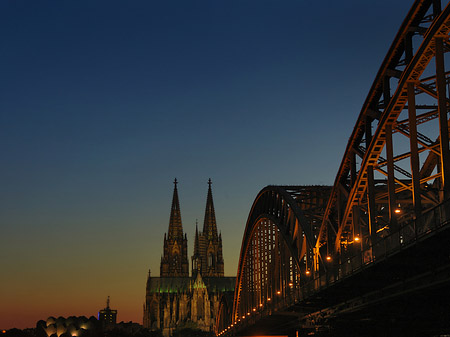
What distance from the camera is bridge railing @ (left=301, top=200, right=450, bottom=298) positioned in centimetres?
2738

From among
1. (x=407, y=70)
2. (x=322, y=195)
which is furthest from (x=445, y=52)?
(x=322, y=195)

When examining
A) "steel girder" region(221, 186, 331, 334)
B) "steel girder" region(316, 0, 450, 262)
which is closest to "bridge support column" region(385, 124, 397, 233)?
"steel girder" region(316, 0, 450, 262)

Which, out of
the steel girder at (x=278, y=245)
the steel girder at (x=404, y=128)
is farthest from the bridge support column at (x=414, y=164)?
the steel girder at (x=278, y=245)

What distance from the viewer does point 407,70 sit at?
36.2 m

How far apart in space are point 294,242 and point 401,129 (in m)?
38.1

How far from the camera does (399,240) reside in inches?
1264

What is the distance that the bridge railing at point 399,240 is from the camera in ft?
89.8

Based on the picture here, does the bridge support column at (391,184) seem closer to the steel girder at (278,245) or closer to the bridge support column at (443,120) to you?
the bridge support column at (443,120)

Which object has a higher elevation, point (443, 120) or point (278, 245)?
point (278, 245)

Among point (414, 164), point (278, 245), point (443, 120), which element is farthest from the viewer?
point (278, 245)

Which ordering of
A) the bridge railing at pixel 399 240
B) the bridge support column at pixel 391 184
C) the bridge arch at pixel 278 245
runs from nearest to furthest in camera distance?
the bridge railing at pixel 399 240 → the bridge support column at pixel 391 184 → the bridge arch at pixel 278 245

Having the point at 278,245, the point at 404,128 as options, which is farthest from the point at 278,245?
the point at 404,128

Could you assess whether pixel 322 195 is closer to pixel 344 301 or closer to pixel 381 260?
pixel 344 301

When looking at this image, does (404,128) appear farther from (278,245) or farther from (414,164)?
(278,245)
